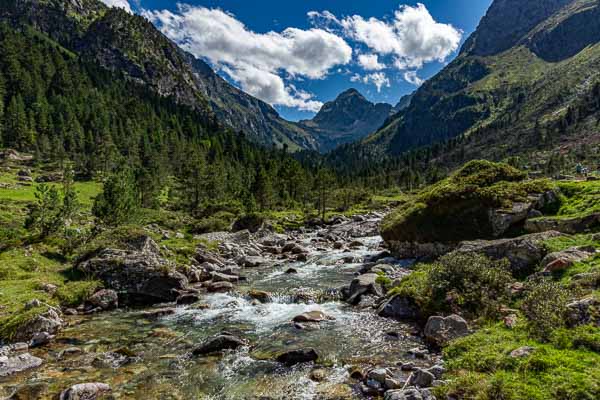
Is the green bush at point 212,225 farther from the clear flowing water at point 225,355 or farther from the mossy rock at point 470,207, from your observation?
the clear flowing water at point 225,355

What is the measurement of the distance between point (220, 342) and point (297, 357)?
4.45m

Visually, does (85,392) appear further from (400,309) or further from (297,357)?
(400,309)

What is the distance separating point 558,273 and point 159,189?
313 feet

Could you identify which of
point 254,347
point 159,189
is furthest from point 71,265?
point 159,189

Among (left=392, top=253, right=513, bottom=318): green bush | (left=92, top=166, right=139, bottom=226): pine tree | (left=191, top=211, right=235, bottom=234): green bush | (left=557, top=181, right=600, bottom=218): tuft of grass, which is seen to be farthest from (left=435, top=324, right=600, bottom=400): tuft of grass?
(left=191, top=211, right=235, bottom=234): green bush

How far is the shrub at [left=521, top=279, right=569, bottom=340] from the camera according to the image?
12.8 m

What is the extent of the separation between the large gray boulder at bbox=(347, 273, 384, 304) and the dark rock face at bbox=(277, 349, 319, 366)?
933cm

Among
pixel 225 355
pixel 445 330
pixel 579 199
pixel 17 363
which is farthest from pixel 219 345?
pixel 579 199

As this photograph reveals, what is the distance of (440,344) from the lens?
1588 cm

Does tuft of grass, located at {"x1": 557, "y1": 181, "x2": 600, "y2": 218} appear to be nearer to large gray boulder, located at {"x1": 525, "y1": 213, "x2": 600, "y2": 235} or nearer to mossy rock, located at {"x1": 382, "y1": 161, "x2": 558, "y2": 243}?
large gray boulder, located at {"x1": 525, "y1": 213, "x2": 600, "y2": 235}

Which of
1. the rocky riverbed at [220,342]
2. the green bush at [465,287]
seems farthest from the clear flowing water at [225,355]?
the green bush at [465,287]

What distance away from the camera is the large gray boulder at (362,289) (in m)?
25.4

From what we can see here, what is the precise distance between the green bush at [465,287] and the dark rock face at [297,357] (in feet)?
24.4

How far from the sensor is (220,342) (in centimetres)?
1808
